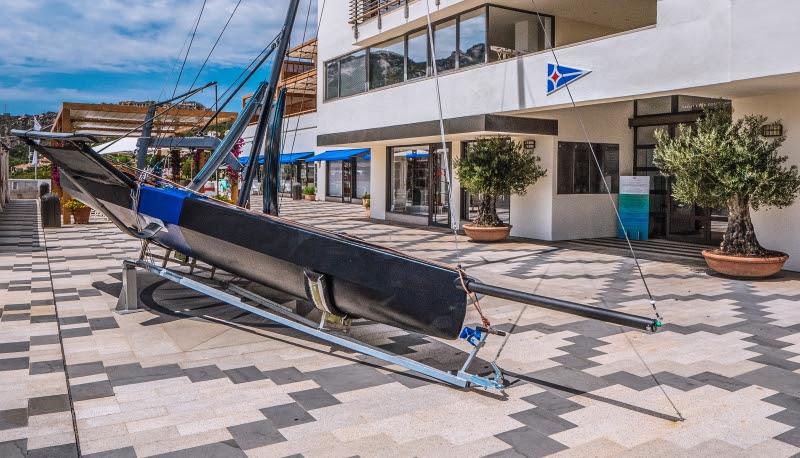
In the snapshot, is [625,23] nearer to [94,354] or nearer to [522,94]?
[522,94]

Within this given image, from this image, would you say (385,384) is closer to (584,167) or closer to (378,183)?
(584,167)

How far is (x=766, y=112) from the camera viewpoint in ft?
33.9

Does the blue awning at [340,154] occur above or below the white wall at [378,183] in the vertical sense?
above

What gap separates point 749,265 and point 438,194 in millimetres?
9931

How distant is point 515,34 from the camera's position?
1490 cm

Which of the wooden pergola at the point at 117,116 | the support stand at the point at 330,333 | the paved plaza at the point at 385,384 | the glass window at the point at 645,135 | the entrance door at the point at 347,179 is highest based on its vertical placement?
the wooden pergola at the point at 117,116

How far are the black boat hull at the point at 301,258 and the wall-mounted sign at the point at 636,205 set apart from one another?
35.1 ft

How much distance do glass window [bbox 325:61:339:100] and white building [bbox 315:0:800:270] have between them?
62 millimetres

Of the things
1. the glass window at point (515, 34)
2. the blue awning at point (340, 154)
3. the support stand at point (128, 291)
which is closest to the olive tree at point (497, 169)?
the glass window at point (515, 34)

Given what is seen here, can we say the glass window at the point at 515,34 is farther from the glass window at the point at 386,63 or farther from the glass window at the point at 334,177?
the glass window at the point at 334,177

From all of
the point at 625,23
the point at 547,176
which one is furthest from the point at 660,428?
the point at 625,23

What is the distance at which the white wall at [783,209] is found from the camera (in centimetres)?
993

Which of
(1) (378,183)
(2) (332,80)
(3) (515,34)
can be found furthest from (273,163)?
(1) (378,183)

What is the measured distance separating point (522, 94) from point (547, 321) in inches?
282
